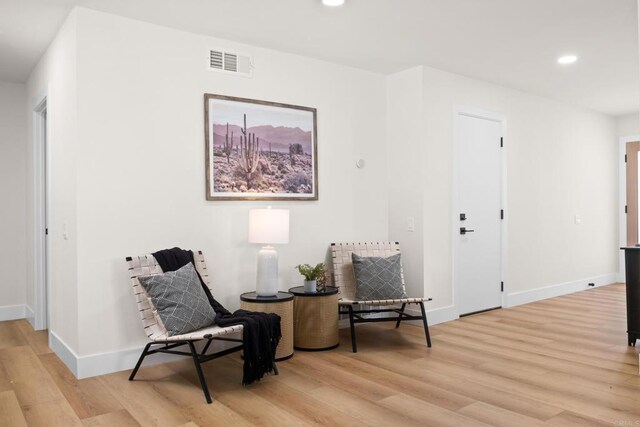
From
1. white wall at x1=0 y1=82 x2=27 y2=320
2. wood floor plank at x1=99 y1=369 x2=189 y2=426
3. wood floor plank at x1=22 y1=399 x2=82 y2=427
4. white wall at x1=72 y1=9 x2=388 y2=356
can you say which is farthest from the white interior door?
white wall at x1=0 y1=82 x2=27 y2=320

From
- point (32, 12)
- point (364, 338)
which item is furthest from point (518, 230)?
point (32, 12)

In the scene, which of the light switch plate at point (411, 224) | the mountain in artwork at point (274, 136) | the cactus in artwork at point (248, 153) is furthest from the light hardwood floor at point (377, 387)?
the mountain in artwork at point (274, 136)

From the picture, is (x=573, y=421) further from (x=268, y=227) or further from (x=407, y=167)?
(x=407, y=167)

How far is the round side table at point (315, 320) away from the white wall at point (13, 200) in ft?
10.3

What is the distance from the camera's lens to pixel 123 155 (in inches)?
138

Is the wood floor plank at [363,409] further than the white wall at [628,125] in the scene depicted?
No

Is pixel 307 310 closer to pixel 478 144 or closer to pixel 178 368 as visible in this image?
pixel 178 368

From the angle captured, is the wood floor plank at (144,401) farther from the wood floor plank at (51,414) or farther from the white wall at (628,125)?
the white wall at (628,125)

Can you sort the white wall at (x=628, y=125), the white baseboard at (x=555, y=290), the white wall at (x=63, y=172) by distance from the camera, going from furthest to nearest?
the white wall at (x=628, y=125)
the white baseboard at (x=555, y=290)
the white wall at (x=63, y=172)

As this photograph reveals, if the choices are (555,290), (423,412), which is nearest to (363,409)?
(423,412)

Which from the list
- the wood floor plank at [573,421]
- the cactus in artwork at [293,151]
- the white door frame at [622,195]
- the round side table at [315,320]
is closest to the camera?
the wood floor plank at [573,421]

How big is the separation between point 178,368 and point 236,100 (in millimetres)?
2091

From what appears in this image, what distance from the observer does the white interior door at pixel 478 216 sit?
16.8ft

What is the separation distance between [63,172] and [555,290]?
18.7 ft
